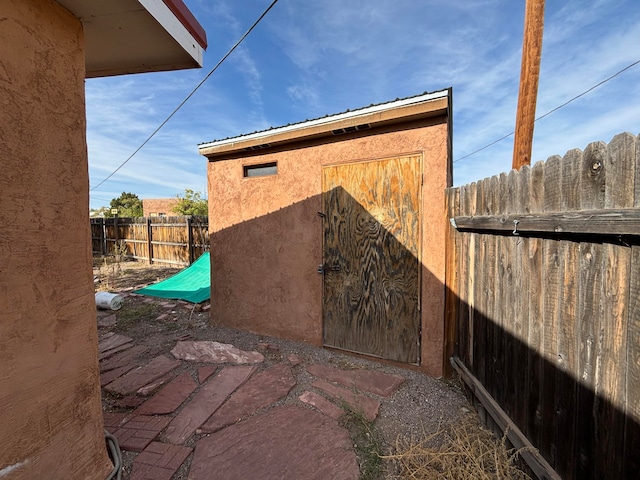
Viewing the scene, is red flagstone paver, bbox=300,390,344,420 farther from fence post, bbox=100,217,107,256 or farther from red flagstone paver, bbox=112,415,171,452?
fence post, bbox=100,217,107,256

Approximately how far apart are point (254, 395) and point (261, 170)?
2.95m

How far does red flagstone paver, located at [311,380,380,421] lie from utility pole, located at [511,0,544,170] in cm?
314

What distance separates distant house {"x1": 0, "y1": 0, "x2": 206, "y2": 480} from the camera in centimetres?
118

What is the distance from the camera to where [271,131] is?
3729 mm

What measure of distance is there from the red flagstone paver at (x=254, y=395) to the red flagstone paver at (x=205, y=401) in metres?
0.07

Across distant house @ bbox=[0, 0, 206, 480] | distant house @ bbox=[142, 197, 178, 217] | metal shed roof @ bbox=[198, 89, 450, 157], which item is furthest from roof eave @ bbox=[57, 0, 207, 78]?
distant house @ bbox=[142, 197, 178, 217]

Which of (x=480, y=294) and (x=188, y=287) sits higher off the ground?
(x=480, y=294)

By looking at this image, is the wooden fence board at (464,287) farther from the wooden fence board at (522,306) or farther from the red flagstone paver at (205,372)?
the red flagstone paver at (205,372)

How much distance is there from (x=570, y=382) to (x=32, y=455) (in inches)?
101

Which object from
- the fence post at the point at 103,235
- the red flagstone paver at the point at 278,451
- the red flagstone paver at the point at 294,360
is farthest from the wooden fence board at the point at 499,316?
the fence post at the point at 103,235

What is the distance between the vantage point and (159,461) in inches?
73.4

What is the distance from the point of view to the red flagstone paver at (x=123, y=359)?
319 cm

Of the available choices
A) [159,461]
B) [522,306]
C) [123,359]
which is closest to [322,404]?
[159,461]

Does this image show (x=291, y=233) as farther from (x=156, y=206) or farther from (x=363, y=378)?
(x=156, y=206)
